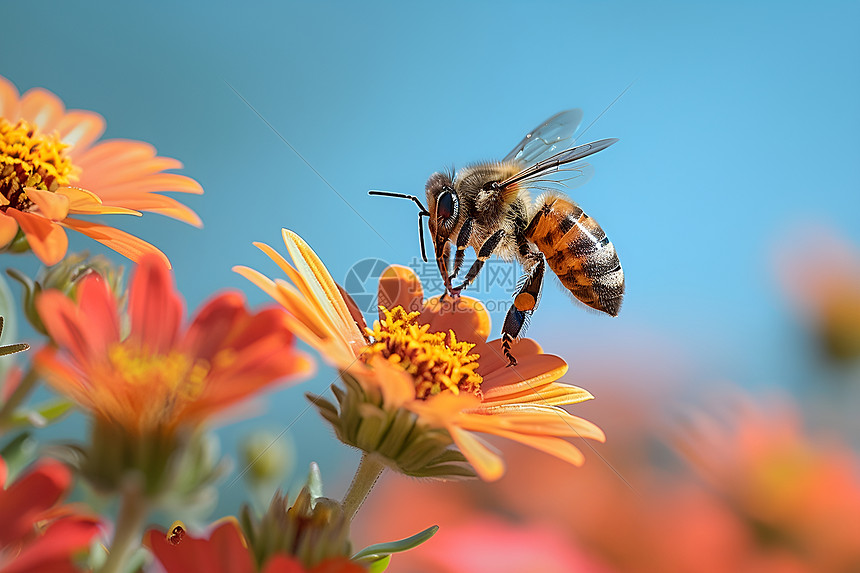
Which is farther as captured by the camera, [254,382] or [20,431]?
[20,431]

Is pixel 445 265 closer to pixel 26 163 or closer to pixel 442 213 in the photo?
pixel 442 213

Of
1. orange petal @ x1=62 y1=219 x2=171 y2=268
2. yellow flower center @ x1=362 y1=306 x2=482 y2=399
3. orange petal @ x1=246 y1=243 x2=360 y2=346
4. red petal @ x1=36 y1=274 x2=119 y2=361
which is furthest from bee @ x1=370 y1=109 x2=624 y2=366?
red petal @ x1=36 y1=274 x2=119 y2=361

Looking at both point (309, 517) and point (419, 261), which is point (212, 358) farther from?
point (419, 261)

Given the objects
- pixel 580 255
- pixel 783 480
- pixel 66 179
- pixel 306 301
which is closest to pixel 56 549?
pixel 306 301

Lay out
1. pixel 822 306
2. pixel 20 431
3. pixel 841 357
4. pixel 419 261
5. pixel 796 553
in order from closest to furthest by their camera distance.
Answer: pixel 20 431 < pixel 419 261 < pixel 796 553 < pixel 841 357 < pixel 822 306

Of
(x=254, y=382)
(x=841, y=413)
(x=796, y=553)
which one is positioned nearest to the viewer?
(x=254, y=382)

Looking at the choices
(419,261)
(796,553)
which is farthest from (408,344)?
(796,553)

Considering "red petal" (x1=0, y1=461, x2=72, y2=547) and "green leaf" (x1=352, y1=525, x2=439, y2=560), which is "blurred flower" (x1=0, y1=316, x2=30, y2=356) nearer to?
"red petal" (x1=0, y1=461, x2=72, y2=547)

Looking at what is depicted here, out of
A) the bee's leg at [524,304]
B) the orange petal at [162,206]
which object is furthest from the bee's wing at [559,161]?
the orange petal at [162,206]
